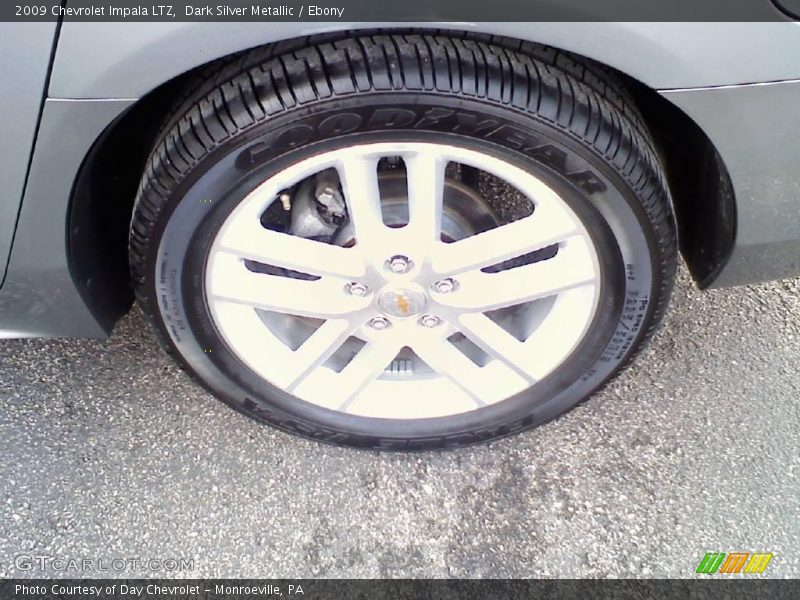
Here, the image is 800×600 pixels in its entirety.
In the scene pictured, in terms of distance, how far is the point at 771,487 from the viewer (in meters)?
1.63

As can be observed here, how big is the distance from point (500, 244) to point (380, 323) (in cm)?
29

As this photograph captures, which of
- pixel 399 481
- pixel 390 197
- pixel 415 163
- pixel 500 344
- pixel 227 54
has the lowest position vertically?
pixel 399 481

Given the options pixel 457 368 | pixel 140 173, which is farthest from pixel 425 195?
pixel 140 173

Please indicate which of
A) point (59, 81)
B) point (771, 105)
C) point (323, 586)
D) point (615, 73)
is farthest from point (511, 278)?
point (59, 81)

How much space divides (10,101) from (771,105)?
45.4 inches

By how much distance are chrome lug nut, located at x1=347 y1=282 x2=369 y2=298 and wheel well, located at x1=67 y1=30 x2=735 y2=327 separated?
17.2 inches

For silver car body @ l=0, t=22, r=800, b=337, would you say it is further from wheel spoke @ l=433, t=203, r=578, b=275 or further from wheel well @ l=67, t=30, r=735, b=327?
wheel spoke @ l=433, t=203, r=578, b=275

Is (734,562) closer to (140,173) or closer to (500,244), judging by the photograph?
(500,244)

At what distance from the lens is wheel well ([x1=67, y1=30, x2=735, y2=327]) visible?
128 cm

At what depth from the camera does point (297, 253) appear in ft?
4.64

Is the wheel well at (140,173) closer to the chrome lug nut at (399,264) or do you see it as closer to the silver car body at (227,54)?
the silver car body at (227,54)
